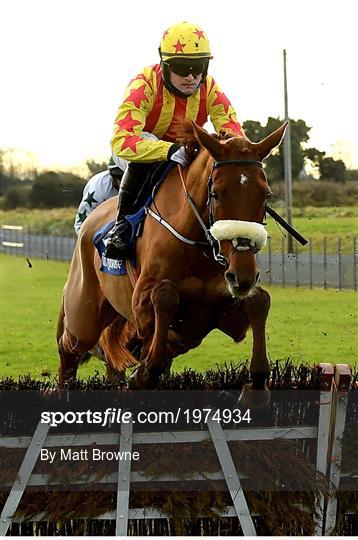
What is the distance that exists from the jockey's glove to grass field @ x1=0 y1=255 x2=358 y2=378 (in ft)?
10.8

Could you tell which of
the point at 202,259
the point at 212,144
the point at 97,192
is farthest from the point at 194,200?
the point at 97,192

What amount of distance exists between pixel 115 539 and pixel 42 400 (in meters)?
0.72

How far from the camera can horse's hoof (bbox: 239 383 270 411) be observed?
4.76m

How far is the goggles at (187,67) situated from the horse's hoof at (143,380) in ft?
5.46

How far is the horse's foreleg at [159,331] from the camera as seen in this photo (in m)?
5.16

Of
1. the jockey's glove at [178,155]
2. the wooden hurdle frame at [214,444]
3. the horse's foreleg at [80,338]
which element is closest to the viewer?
the wooden hurdle frame at [214,444]

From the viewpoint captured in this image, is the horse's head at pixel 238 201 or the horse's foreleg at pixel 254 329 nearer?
the horse's head at pixel 238 201

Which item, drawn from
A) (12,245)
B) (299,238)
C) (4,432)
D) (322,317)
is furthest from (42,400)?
(12,245)

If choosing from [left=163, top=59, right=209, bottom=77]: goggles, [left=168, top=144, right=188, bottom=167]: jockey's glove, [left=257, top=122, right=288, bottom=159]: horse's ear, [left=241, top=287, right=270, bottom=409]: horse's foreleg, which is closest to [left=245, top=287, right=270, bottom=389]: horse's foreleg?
[left=241, top=287, right=270, bottom=409]: horse's foreleg

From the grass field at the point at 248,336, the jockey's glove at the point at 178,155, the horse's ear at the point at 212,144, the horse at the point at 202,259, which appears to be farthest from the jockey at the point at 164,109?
the grass field at the point at 248,336

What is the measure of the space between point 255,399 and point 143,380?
0.66m

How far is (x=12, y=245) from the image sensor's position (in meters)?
39.3

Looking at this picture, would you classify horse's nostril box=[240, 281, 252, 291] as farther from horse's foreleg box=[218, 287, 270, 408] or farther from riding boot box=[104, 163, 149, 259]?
riding boot box=[104, 163, 149, 259]

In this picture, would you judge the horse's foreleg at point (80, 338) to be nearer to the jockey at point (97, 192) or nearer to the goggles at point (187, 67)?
the jockey at point (97, 192)
